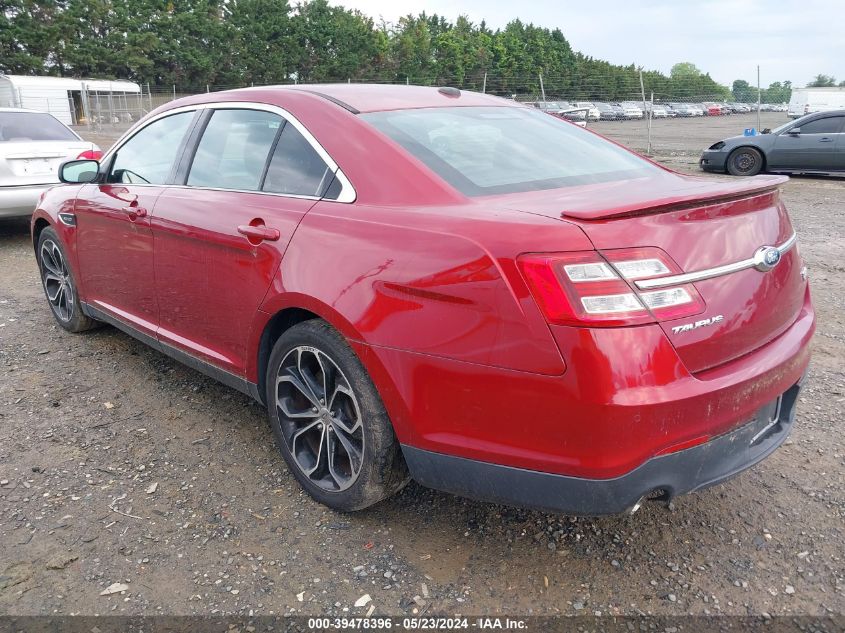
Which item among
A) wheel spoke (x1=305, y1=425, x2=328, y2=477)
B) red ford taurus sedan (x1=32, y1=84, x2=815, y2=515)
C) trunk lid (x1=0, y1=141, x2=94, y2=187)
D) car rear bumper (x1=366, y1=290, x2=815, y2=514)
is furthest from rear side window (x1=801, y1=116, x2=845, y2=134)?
wheel spoke (x1=305, y1=425, x2=328, y2=477)

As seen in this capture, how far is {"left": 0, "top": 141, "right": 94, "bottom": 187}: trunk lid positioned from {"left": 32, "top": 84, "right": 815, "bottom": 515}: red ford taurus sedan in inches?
187

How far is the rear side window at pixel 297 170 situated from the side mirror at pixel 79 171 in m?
1.71

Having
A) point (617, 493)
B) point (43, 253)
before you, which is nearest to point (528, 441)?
point (617, 493)

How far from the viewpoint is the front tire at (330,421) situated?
2.33 metres

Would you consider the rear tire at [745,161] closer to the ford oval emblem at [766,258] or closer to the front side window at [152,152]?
the front side window at [152,152]

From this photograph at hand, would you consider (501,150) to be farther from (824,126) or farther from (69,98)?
(69,98)

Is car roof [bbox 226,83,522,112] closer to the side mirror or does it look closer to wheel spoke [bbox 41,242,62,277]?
the side mirror

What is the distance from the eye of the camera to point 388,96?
2967 mm

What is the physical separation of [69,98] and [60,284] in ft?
132

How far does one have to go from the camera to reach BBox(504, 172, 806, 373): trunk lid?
1.89m

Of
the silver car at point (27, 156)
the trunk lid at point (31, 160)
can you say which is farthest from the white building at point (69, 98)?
the trunk lid at point (31, 160)

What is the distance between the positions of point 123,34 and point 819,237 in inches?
2308

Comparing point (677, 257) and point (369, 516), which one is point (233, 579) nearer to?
point (369, 516)

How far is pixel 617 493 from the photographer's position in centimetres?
189
